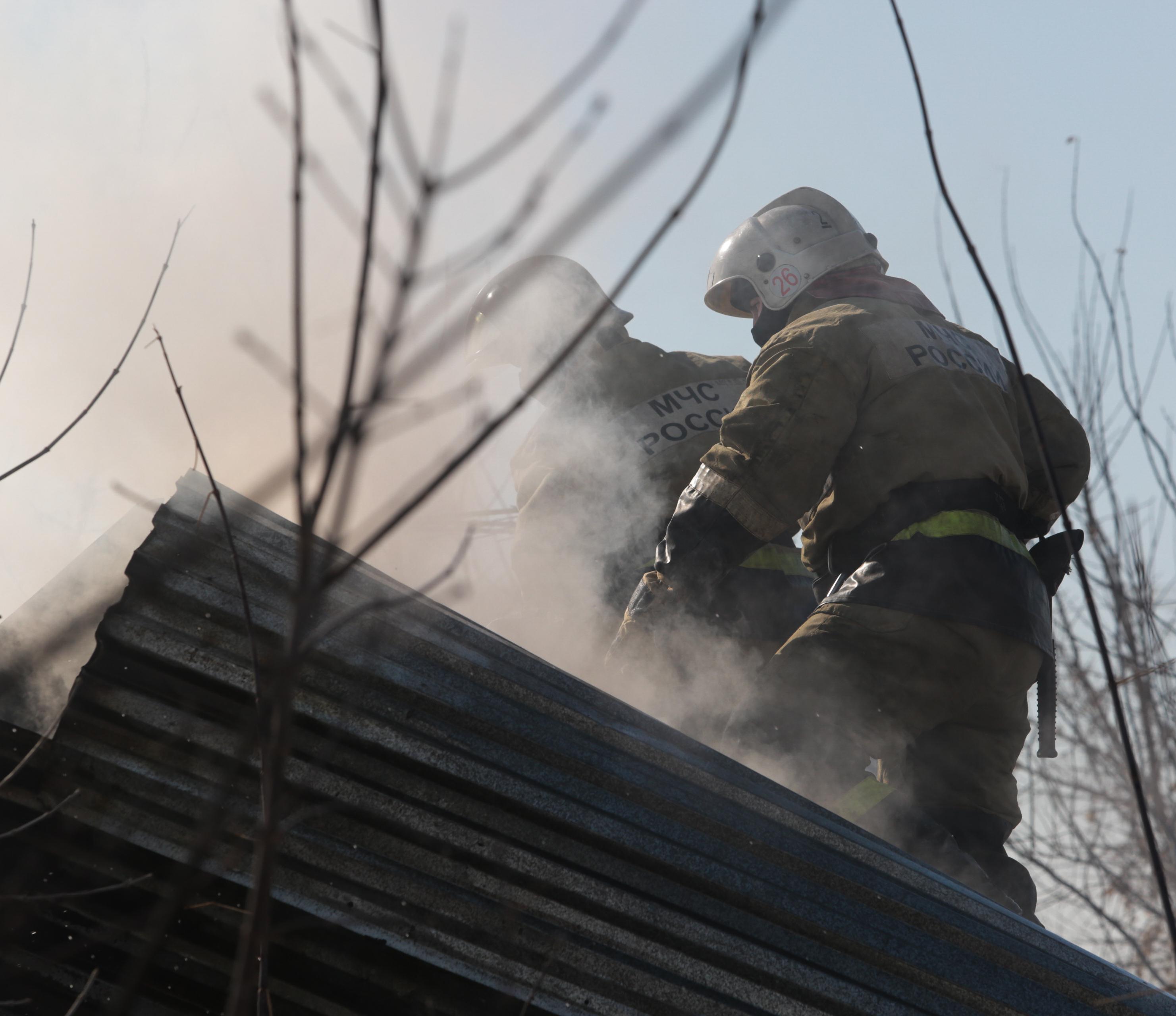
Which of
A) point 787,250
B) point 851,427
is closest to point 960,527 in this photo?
point 851,427

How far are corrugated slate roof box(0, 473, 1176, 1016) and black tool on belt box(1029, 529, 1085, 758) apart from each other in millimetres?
1318

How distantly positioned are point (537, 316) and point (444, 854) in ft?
14.0

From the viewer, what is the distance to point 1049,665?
381 cm

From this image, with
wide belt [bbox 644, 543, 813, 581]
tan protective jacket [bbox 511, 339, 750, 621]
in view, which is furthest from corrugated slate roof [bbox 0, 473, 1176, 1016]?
tan protective jacket [bbox 511, 339, 750, 621]

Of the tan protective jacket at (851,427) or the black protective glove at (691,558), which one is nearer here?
the tan protective jacket at (851,427)

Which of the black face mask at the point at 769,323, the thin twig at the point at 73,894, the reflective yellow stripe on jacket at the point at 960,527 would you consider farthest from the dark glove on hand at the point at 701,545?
the thin twig at the point at 73,894

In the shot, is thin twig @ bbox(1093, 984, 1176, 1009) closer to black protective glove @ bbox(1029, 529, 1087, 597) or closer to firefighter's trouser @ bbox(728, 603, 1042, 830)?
firefighter's trouser @ bbox(728, 603, 1042, 830)

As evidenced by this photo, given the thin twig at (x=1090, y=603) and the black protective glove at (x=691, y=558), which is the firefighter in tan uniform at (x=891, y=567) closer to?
the black protective glove at (x=691, y=558)

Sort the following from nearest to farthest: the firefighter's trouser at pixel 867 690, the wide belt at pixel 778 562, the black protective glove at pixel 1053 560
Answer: the firefighter's trouser at pixel 867 690, the black protective glove at pixel 1053 560, the wide belt at pixel 778 562

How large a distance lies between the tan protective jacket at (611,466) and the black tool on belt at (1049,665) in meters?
1.52

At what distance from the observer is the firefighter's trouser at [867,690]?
138 inches

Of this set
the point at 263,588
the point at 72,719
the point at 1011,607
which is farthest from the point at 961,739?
the point at 72,719

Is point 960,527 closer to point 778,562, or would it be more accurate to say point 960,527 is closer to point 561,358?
point 778,562

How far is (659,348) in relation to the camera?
17.9 ft
